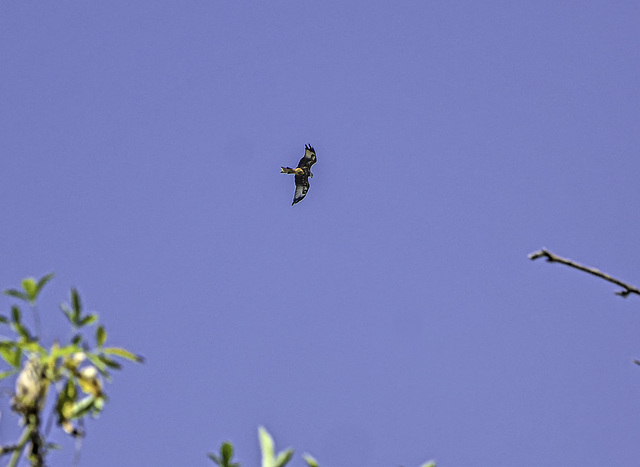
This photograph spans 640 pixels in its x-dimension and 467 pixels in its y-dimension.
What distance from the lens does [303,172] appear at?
20.5m

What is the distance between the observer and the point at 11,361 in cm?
262

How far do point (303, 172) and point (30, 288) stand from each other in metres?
17.8

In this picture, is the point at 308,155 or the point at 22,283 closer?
the point at 22,283

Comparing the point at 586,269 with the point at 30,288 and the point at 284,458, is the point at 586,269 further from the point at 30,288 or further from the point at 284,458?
the point at 30,288

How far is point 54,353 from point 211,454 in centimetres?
60

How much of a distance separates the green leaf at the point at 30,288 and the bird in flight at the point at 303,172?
56.2ft

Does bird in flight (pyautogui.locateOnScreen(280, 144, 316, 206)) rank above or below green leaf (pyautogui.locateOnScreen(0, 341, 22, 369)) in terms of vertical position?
above

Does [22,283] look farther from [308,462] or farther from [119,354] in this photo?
[308,462]

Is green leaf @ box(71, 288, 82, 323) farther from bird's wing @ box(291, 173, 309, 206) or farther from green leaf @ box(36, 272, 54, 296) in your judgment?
bird's wing @ box(291, 173, 309, 206)

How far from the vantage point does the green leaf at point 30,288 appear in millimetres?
2697

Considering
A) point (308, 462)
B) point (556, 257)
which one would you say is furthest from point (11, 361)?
point (556, 257)

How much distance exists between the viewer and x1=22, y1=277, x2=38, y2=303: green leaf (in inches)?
106

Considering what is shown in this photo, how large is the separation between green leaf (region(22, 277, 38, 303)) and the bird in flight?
17129 millimetres

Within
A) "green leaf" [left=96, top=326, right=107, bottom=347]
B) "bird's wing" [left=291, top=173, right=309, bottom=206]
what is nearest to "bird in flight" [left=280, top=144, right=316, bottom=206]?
"bird's wing" [left=291, top=173, right=309, bottom=206]
